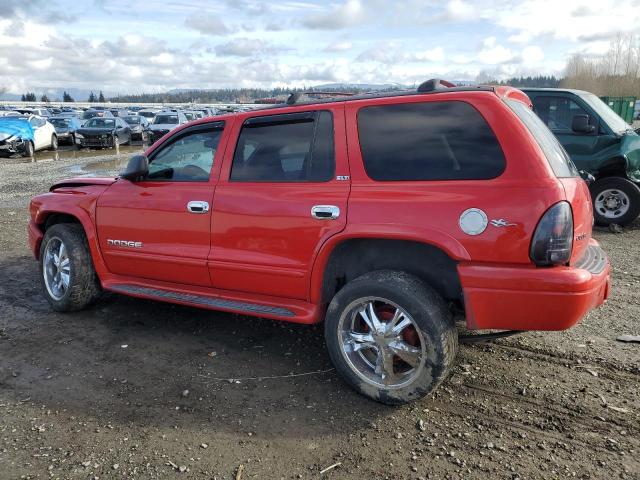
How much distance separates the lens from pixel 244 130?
413 cm

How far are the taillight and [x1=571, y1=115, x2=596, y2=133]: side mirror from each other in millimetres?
5700

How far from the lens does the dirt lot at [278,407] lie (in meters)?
2.90

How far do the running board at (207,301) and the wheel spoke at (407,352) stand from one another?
770 mm

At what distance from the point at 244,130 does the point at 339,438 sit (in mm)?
2320

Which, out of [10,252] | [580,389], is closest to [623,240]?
[580,389]

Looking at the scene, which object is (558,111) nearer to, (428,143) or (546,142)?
(546,142)

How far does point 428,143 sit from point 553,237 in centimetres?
93

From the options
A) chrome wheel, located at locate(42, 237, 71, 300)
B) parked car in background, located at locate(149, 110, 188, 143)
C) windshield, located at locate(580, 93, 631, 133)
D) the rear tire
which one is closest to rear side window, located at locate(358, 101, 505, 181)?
chrome wheel, located at locate(42, 237, 71, 300)

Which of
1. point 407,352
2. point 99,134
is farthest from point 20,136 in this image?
point 407,352

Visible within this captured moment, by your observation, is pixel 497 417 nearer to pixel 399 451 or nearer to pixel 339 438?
pixel 399 451

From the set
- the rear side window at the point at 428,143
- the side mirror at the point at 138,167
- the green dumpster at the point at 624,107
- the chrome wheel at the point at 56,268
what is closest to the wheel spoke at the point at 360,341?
the rear side window at the point at 428,143

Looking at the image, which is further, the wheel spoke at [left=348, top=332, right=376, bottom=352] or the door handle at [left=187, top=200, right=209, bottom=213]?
the door handle at [left=187, top=200, right=209, bottom=213]

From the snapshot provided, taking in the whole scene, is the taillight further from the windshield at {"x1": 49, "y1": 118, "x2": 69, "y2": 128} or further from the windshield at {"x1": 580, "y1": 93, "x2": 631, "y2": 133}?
the windshield at {"x1": 49, "y1": 118, "x2": 69, "y2": 128}

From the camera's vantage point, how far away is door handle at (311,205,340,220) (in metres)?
3.50
